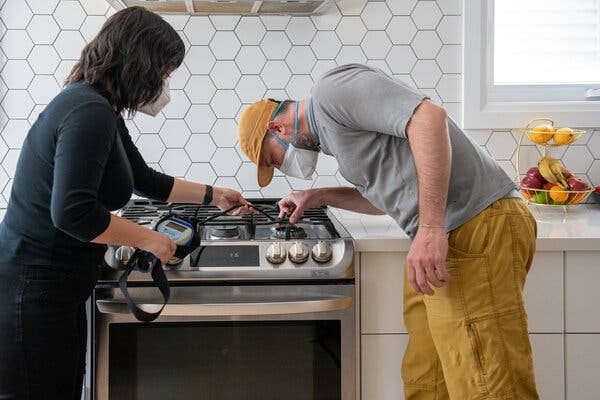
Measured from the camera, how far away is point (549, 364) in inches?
76.4

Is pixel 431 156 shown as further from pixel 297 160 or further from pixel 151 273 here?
pixel 151 273

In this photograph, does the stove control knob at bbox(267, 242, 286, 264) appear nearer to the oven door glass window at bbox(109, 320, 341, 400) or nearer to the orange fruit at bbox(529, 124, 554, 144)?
the oven door glass window at bbox(109, 320, 341, 400)

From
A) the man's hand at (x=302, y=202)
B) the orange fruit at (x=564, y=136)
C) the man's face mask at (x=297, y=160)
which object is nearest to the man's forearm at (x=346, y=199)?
the man's hand at (x=302, y=202)

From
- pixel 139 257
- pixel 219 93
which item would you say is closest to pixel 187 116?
pixel 219 93

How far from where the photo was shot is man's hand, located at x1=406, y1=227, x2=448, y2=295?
1.52 meters

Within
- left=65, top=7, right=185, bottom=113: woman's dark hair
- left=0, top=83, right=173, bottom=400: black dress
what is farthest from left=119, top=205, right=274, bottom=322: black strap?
left=65, top=7, right=185, bottom=113: woman's dark hair

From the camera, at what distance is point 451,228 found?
1614 millimetres

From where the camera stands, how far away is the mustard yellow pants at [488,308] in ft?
5.20

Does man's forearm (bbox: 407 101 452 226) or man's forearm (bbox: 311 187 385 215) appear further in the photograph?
man's forearm (bbox: 311 187 385 215)

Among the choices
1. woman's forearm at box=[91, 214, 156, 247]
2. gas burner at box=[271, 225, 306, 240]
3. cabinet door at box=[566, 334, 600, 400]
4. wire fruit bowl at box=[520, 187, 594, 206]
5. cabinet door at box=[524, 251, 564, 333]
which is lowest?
cabinet door at box=[566, 334, 600, 400]

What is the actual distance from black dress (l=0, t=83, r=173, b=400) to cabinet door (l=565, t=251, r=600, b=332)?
113 centimetres

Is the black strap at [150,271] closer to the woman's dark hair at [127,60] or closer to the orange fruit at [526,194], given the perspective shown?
the woman's dark hair at [127,60]

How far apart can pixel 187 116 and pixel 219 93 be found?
0.44 feet

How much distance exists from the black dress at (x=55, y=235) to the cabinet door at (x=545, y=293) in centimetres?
105
